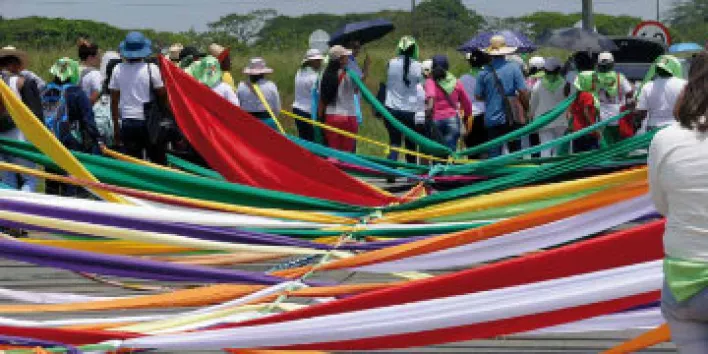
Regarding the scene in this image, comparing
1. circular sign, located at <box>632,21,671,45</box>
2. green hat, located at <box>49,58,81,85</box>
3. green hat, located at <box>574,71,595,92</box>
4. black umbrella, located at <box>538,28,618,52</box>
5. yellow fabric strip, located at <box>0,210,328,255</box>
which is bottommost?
circular sign, located at <box>632,21,671,45</box>

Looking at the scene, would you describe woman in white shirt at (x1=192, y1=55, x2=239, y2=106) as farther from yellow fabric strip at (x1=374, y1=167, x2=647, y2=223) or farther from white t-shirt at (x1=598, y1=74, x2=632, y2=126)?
yellow fabric strip at (x1=374, y1=167, x2=647, y2=223)

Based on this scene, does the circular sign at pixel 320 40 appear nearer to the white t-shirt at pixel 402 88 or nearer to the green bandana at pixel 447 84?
Answer: the white t-shirt at pixel 402 88

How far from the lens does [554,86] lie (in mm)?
16594

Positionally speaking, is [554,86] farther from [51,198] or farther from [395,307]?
[395,307]

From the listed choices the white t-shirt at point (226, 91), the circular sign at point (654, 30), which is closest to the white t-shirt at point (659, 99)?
the white t-shirt at point (226, 91)

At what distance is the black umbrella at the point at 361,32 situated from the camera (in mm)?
17094

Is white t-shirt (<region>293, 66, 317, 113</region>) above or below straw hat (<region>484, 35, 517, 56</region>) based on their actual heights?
below

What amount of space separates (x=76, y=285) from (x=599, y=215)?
150 inches

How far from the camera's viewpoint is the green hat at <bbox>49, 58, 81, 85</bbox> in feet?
41.1

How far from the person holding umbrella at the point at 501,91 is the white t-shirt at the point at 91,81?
144 inches

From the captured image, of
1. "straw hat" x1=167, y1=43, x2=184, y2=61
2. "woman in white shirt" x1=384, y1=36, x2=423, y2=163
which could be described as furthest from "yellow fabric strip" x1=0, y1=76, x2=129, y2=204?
"straw hat" x1=167, y1=43, x2=184, y2=61

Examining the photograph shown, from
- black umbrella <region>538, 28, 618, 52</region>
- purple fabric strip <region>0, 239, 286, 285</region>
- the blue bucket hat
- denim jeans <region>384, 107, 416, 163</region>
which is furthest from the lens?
black umbrella <region>538, 28, 618, 52</region>

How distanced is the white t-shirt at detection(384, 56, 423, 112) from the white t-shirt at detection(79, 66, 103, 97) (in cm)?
296

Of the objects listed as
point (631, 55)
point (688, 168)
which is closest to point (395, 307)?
point (688, 168)
